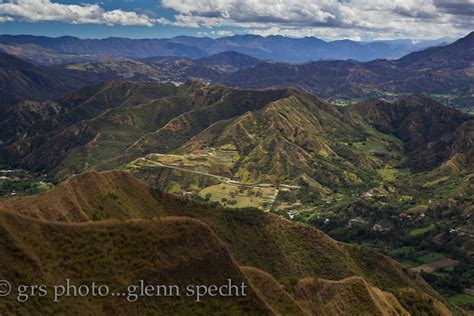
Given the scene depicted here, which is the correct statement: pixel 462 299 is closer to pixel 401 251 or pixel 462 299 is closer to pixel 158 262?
pixel 401 251

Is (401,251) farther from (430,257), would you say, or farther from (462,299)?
(462,299)

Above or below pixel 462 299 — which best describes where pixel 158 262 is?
above

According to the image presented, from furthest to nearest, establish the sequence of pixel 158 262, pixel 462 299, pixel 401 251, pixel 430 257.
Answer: pixel 401 251 < pixel 430 257 < pixel 462 299 < pixel 158 262

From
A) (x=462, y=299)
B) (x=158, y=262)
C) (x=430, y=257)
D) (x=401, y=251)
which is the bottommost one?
(x=401, y=251)

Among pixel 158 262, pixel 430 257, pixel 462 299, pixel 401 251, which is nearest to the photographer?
pixel 158 262

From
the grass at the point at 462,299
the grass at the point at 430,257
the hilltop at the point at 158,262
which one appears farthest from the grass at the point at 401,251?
the hilltop at the point at 158,262

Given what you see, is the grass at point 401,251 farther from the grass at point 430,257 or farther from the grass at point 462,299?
the grass at point 462,299

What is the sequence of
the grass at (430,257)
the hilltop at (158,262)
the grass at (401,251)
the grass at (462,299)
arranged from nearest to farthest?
the hilltop at (158,262) < the grass at (462,299) < the grass at (430,257) < the grass at (401,251)

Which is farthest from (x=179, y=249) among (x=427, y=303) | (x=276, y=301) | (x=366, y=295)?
(x=427, y=303)

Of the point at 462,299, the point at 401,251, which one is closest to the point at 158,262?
the point at 462,299

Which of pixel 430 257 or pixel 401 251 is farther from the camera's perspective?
pixel 401 251

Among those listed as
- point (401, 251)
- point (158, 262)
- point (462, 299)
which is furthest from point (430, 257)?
point (158, 262)

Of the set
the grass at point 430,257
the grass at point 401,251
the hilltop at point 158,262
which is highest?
the hilltop at point 158,262
